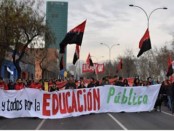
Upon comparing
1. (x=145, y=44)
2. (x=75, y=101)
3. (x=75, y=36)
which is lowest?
(x=75, y=101)

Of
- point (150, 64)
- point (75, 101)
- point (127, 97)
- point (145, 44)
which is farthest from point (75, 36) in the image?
point (150, 64)

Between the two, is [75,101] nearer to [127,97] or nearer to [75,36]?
[127,97]

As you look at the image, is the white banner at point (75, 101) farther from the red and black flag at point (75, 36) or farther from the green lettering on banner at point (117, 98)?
the red and black flag at point (75, 36)

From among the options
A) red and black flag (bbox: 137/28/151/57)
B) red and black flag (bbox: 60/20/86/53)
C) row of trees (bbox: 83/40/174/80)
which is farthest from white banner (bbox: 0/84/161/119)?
row of trees (bbox: 83/40/174/80)

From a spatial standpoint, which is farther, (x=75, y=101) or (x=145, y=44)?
(x=145, y=44)

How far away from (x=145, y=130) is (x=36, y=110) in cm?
651

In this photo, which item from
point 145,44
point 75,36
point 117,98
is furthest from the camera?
point 145,44

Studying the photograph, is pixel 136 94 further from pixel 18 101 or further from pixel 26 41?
pixel 26 41

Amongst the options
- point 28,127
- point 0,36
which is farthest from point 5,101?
point 0,36

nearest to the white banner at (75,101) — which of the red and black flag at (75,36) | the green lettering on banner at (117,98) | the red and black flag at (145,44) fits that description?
the green lettering on banner at (117,98)

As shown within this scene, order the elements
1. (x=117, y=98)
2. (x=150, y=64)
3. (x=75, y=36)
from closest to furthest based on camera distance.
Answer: (x=117, y=98)
(x=75, y=36)
(x=150, y=64)

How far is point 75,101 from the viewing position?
18797 mm

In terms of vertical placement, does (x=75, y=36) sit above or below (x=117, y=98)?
above

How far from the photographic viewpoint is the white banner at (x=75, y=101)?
17.9 meters
